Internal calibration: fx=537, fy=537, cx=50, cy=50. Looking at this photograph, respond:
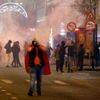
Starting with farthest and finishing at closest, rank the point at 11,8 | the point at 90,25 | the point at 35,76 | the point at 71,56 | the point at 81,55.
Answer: the point at 11,8
the point at 81,55
the point at 71,56
the point at 90,25
the point at 35,76

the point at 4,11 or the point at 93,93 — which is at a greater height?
the point at 4,11

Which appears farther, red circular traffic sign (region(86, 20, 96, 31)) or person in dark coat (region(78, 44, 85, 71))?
person in dark coat (region(78, 44, 85, 71))

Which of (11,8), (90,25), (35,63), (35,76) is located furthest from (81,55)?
(11,8)

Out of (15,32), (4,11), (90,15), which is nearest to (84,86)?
(90,15)

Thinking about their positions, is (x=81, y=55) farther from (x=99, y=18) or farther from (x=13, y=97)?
(x=13, y=97)

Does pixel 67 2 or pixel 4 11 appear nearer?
pixel 67 2

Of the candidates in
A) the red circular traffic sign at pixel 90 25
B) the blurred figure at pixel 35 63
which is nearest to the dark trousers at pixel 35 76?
the blurred figure at pixel 35 63

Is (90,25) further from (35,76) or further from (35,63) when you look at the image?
(35,63)

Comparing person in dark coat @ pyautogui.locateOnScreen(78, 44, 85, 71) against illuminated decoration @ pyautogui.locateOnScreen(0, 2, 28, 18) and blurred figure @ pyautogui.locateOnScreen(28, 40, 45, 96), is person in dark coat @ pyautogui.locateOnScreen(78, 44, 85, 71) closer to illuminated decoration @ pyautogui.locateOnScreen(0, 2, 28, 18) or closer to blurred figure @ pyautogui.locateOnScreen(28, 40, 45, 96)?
blurred figure @ pyautogui.locateOnScreen(28, 40, 45, 96)

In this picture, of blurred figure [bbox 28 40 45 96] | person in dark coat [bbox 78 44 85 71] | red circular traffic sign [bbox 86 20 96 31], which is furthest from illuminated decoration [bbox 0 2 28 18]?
blurred figure [bbox 28 40 45 96]

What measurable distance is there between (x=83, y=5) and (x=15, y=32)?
18.1 metres

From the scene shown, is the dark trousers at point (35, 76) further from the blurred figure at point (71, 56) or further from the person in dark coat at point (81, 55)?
the person in dark coat at point (81, 55)

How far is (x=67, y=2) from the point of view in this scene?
5006 centimetres

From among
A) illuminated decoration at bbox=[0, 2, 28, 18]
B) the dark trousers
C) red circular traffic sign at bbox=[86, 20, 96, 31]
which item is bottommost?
the dark trousers
